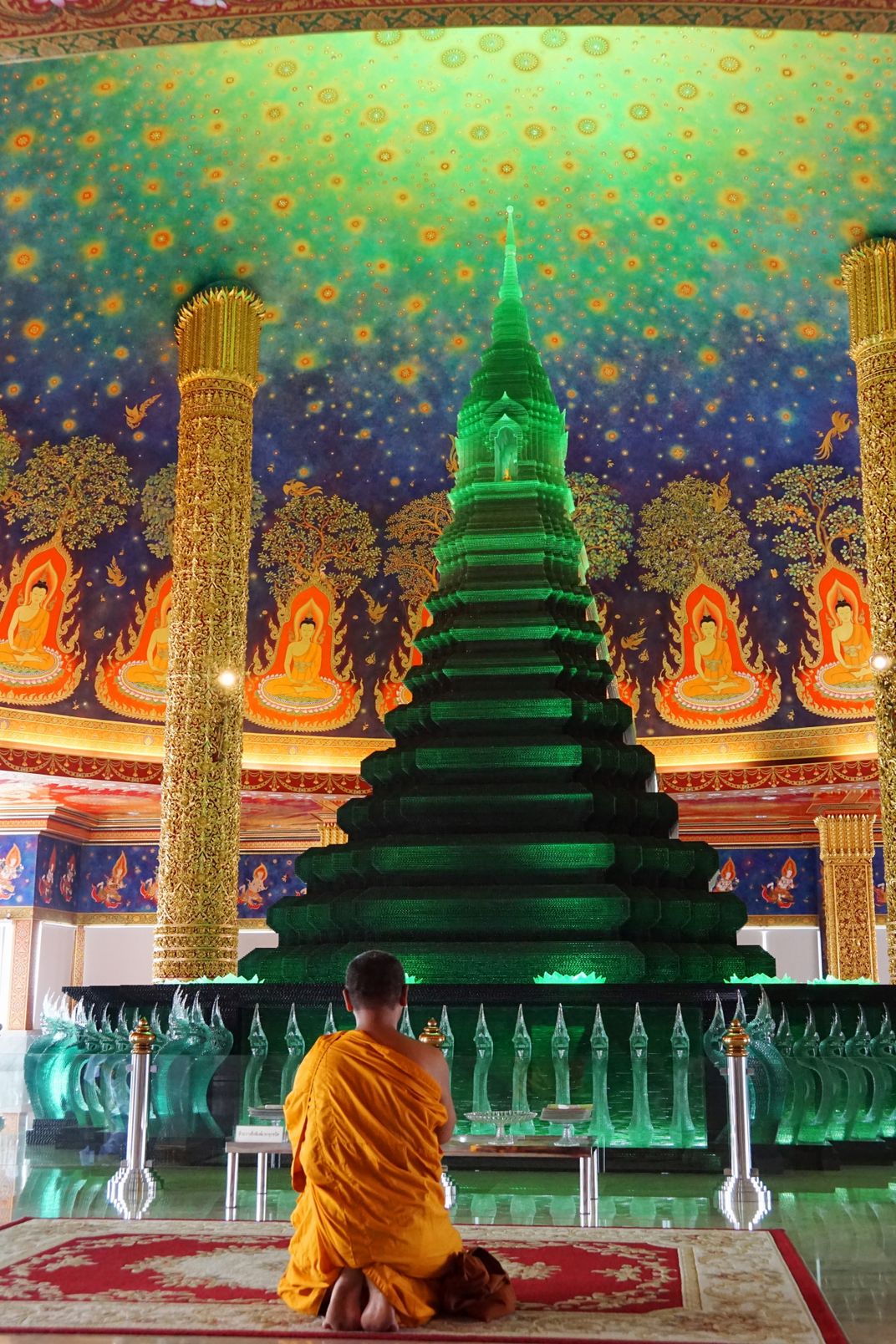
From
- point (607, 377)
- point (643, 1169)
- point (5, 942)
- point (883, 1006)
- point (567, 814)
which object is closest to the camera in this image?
point (643, 1169)

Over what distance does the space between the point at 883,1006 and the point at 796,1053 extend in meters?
1.18

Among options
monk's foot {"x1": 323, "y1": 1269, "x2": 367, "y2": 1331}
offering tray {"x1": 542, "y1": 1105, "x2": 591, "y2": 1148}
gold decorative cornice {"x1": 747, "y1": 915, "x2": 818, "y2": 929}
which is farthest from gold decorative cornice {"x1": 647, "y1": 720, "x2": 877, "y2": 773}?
monk's foot {"x1": 323, "y1": 1269, "x2": 367, "y2": 1331}

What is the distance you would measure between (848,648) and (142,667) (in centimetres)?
934

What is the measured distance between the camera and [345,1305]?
14.2 feet

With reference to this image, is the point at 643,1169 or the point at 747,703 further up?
the point at 747,703

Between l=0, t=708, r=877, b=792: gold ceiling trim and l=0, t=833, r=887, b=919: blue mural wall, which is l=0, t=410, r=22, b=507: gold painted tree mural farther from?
l=0, t=833, r=887, b=919: blue mural wall

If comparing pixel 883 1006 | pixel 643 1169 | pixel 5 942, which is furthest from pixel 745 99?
pixel 5 942

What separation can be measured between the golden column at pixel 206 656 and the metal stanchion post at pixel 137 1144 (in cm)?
601

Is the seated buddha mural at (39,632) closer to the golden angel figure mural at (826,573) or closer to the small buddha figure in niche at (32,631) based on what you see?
the small buddha figure in niche at (32,631)

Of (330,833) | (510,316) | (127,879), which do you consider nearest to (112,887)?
(127,879)

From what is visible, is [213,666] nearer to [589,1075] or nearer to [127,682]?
[127,682]

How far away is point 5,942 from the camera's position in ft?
68.0

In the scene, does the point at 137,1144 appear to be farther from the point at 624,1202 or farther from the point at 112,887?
the point at 112,887

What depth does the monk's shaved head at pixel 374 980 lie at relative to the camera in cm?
466
